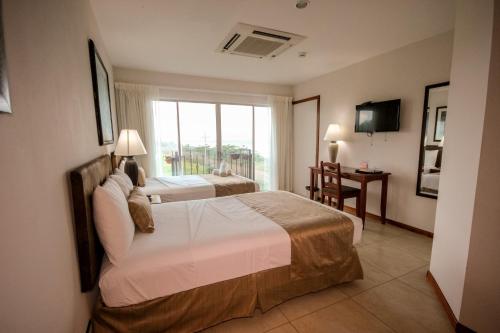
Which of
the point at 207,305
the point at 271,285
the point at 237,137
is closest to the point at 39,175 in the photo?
the point at 207,305

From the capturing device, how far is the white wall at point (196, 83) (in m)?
3.90

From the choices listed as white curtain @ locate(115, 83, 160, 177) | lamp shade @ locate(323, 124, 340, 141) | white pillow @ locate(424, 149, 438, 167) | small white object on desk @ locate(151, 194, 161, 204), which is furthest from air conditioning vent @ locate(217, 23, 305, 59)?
white pillow @ locate(424, 149, 438, 167)

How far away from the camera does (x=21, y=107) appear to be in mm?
757

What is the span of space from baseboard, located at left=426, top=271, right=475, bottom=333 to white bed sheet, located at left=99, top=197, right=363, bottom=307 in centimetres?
72

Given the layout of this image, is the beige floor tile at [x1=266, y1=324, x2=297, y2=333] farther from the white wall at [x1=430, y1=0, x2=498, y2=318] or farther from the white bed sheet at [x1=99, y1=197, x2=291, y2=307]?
the white wall at [x1=430, y1=0, x2=498, y2=318]

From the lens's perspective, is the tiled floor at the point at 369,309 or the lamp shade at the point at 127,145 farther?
the lamp shade at the point at 127,145

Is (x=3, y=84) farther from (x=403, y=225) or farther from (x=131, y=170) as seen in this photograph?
(x=403, y=225)

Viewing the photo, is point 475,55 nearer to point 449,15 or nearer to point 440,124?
point 449,15

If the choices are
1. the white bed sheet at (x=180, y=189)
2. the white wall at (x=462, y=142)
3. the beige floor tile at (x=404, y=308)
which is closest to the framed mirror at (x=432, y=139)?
the white wall at (x=462, y=142)

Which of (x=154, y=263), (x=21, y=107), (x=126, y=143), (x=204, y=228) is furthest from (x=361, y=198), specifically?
(x=21, y=107)

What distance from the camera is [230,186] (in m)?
3.33

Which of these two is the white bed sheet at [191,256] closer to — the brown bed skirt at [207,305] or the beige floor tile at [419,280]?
the brown bed skirt at [207,305]

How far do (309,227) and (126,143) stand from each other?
2.23 m

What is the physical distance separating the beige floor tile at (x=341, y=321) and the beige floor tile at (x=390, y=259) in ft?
2.33
